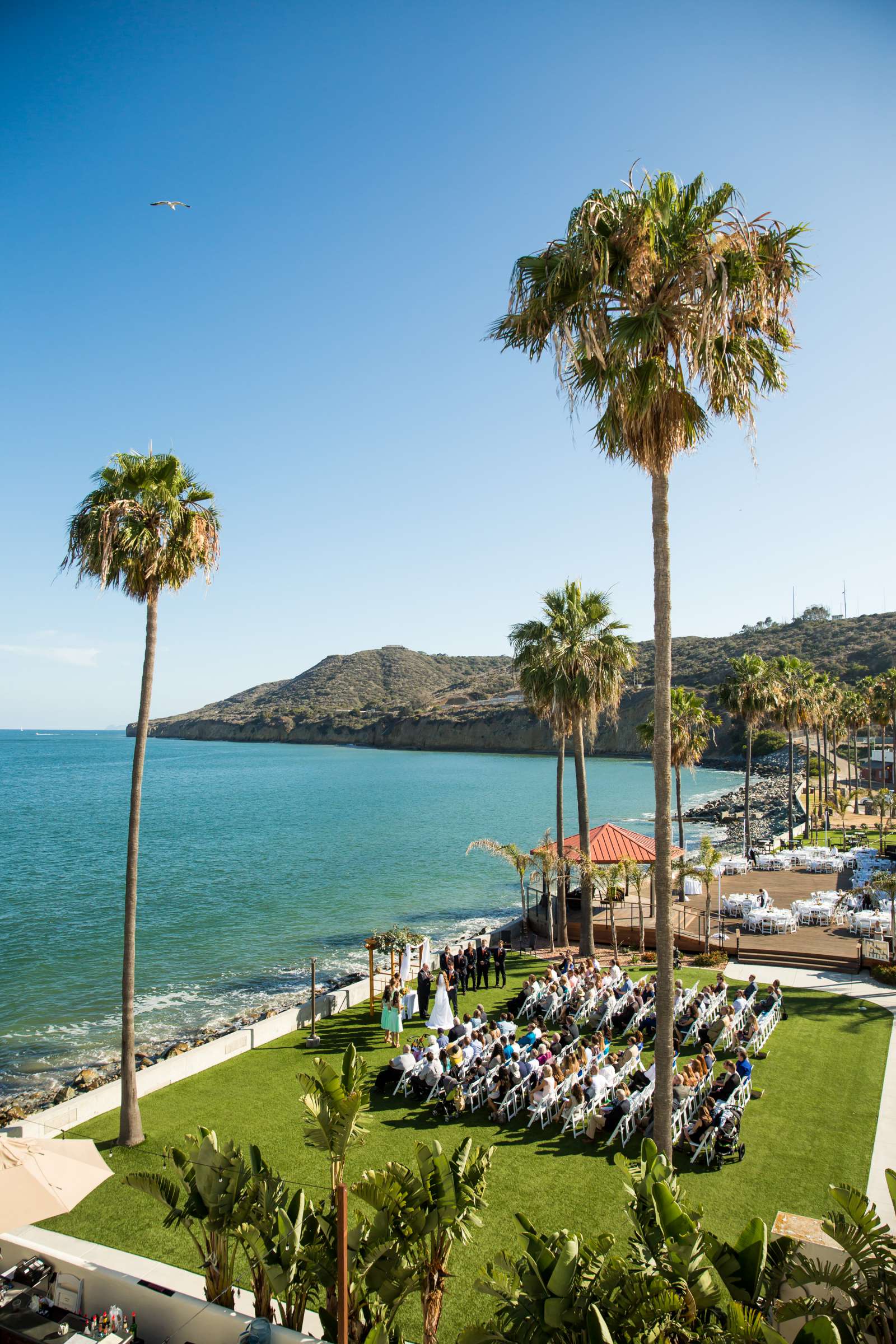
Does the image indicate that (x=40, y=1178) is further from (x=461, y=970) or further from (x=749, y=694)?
(x=749, y=694)

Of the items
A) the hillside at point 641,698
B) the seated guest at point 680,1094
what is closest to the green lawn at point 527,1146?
the seated guest at point 680,1094

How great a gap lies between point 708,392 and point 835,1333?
797cm

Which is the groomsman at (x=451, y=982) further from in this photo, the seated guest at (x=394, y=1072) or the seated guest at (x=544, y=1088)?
the seated guest at (x=544, y=1088)

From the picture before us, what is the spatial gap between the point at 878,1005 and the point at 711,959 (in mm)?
4289

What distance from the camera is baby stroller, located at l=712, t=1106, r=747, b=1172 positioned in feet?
34.4

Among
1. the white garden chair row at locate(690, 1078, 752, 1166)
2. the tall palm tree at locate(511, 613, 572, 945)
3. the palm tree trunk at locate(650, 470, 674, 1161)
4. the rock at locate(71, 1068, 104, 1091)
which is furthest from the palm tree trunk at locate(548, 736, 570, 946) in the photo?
the palm tree trunk at locate(650, 470, 674, 1161)

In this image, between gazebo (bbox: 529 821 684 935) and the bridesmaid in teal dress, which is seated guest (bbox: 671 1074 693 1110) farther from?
gazebo (bbox: 529 821 684 935)

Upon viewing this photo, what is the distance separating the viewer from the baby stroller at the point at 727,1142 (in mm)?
10500

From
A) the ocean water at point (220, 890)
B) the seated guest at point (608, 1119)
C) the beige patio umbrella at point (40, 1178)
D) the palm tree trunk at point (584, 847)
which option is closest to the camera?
the beige patio umbrella at point (40, 1178)

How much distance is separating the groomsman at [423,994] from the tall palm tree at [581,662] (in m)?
5.38

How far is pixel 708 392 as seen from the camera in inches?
331

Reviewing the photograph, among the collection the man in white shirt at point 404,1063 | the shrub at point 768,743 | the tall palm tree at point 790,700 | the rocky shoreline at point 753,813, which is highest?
the tall palm tree at point 790,700

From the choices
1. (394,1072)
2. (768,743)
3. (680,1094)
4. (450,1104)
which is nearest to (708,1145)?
(680,1094)

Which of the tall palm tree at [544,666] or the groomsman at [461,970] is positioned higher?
the tall palm tree at [544,666]
